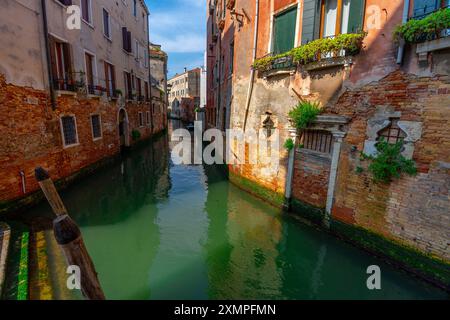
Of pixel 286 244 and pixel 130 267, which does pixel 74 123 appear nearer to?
pixel 130 267

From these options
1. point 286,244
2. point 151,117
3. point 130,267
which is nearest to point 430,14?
point 286,244

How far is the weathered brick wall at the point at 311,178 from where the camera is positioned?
5945 mm

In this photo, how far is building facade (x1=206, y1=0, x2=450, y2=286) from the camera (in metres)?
4.01

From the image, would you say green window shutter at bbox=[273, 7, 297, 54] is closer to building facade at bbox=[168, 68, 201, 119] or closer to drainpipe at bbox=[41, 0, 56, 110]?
drainpipe at bbox=[41, 0, 56, 110]

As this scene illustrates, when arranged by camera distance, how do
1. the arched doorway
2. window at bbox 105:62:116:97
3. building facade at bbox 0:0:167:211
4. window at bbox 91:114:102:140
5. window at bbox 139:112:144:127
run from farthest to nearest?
window at bbox 139:112:144:127
the arched doorway
window at bbox 105:62:116:97
window at bbox 91:114:102:140
building facade at bbox 0:0:167:211

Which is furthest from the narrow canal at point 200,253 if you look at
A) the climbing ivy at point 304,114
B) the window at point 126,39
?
→ the window at point 126,39

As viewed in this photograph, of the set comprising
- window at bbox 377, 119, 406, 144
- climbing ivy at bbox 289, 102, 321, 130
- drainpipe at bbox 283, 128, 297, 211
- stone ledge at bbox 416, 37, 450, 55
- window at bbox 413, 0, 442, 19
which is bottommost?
drainpipe at bbox 283, 128, 297, 211

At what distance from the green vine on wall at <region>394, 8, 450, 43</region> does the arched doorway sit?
13441 millimetres

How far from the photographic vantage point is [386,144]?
4574 mm

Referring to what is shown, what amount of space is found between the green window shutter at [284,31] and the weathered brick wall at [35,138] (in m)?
7.06

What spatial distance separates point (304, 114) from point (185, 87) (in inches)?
1690

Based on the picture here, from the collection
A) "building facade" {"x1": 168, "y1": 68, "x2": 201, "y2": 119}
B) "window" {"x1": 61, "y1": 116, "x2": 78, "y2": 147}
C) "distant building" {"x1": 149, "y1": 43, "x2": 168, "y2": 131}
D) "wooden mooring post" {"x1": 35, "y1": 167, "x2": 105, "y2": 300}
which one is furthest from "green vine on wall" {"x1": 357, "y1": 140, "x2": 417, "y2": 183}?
"building facade" {"x1": 168, "y1": 68, "x2": 201, "y2": 119}

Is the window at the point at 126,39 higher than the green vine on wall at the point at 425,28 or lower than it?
higher

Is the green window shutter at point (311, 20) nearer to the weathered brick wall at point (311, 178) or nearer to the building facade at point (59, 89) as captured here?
the weathered brick wall at point (311, 178)
